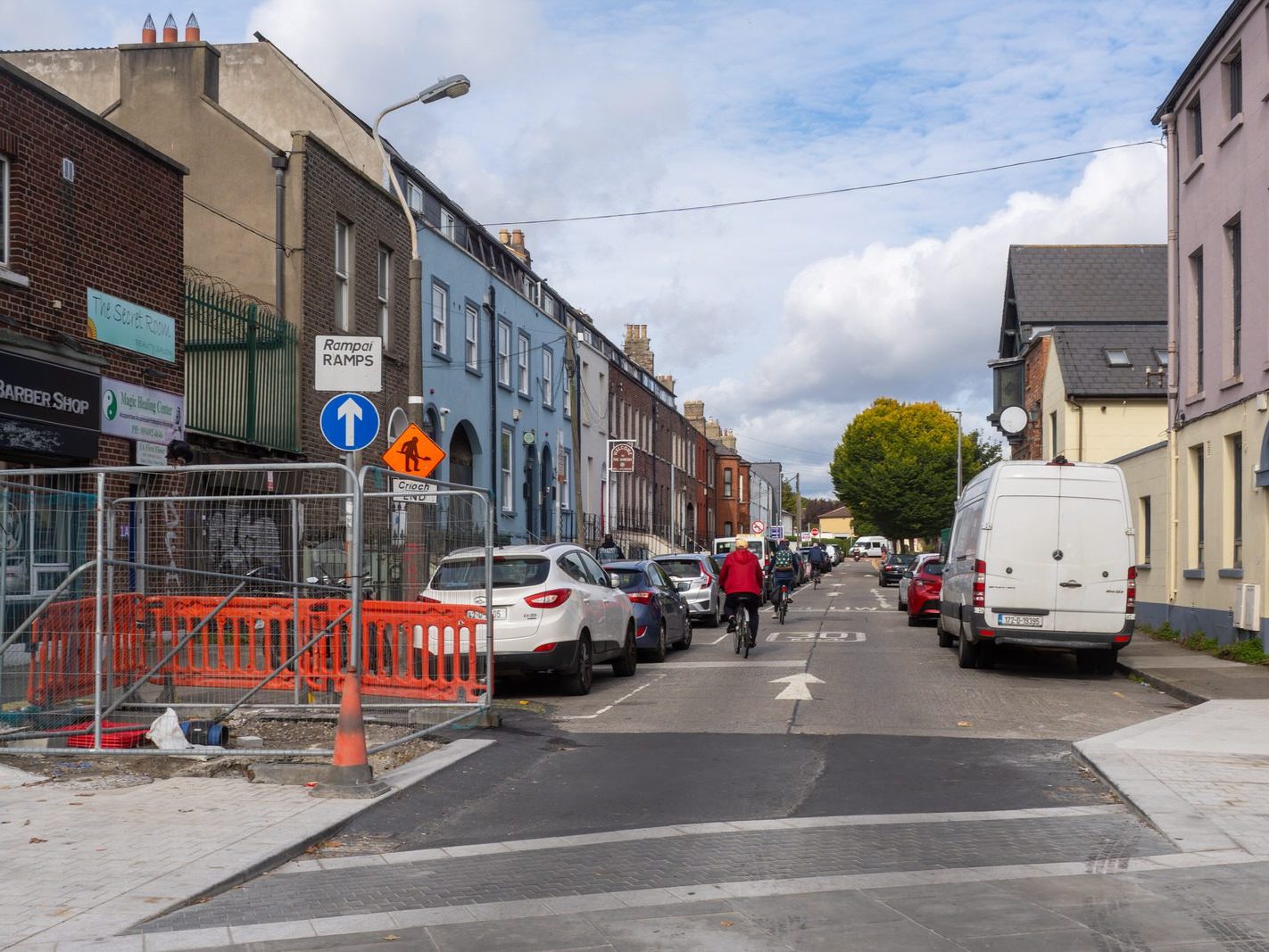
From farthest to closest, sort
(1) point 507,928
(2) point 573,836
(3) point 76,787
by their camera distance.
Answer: (3) point 76,787
(2) point 573,836
(1) point 507,928

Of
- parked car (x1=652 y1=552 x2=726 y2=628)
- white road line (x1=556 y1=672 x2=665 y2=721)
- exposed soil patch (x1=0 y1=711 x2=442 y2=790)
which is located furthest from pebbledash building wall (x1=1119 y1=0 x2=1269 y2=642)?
exposed soil patch (x1=0 y1=711 x2=442 y2=790)

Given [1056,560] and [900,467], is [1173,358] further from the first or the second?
[900,467]

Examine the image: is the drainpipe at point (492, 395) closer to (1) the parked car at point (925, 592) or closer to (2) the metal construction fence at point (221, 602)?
(1) the parked car at point (925, 592)

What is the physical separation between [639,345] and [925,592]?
35.7 m

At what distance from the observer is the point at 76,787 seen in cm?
856

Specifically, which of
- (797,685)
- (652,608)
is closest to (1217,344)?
(652,608)

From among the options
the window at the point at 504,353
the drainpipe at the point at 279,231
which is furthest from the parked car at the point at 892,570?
the drainpipe at the point at 279,231

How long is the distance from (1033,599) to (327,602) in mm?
9219

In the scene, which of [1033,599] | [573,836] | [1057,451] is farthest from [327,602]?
[1057,451]

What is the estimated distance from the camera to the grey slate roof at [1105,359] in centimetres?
3294

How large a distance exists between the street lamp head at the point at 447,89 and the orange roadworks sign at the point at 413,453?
183 inches

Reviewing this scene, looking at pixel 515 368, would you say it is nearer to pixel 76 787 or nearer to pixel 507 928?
pixel 76 787

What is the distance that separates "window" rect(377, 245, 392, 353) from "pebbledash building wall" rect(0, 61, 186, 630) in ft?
27.6

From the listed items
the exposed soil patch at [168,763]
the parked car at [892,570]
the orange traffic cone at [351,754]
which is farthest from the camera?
the parked car at [892,570]
